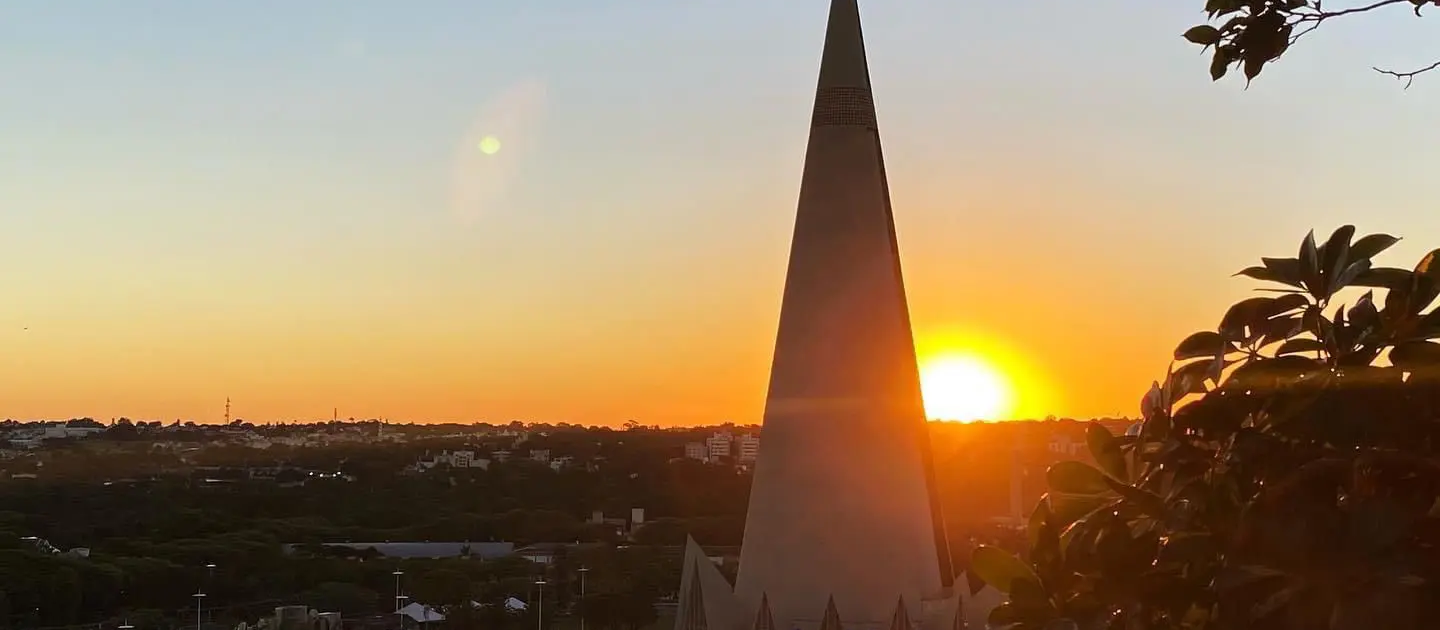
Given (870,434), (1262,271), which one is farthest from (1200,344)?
(870,434)

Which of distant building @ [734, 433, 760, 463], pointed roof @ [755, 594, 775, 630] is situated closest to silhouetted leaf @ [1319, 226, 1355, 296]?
pointed roof @ [755, 594, 775, 630]

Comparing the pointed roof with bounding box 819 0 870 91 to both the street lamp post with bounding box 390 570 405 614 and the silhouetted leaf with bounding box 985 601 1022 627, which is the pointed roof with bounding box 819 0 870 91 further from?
the street lamp post with bounding box 390 570 405 614

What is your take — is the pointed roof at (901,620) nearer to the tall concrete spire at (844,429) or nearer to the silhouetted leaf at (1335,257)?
the tall concrete spire at (844,429)

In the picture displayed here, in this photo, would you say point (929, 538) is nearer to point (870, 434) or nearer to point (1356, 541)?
point (870, 434)

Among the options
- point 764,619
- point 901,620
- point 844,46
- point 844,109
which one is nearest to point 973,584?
point 901,620

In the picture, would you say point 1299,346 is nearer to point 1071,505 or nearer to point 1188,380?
point 1188,380
